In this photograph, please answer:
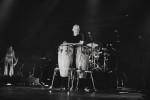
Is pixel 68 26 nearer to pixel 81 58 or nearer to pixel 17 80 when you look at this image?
pixel 17 80

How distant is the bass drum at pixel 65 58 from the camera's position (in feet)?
17.4

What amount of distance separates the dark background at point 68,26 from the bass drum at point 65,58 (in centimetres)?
332

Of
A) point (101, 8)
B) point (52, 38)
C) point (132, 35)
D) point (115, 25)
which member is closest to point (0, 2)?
point (52, 38)

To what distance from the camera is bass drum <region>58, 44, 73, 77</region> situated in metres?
5.29

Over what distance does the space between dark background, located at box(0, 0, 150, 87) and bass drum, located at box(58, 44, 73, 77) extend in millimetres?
3323

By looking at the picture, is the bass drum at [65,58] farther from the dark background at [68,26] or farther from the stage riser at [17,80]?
the dark background at [68,26]

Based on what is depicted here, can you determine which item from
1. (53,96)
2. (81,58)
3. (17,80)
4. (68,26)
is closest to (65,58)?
(81,58)

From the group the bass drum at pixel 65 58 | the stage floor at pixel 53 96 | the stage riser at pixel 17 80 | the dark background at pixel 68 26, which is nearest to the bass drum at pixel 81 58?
the bass drum at pixel 65 58

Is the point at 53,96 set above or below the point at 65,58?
below

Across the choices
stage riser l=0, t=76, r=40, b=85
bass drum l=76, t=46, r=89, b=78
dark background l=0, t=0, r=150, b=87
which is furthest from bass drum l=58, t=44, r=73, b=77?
dark background l=0, t=0, r=150, b=87

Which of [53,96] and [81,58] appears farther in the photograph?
[81,58]

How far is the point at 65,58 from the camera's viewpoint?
535 centimetres

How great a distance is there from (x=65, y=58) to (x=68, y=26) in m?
5.63

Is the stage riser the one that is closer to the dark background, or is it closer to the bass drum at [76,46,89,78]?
the dark background
